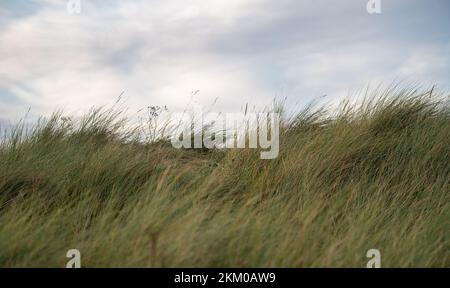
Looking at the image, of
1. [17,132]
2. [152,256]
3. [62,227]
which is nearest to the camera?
[152,256]

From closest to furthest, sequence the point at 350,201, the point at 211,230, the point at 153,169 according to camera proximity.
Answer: the point at 211,230
the point at 350,201
the point at 153,169

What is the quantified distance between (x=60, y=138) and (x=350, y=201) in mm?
3693

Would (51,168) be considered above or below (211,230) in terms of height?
above

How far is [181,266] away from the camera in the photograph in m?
3.38

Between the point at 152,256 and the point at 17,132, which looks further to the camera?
the point at 17,132

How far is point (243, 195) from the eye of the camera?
15.9 ft

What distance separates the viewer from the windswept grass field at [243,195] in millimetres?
3604

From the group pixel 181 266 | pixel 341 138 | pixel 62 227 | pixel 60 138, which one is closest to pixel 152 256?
pixel 181 266

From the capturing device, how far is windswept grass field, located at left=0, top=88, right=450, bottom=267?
3604 millimetres

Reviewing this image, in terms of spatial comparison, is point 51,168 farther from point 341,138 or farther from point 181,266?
point 341,138

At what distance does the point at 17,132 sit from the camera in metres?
6.43
